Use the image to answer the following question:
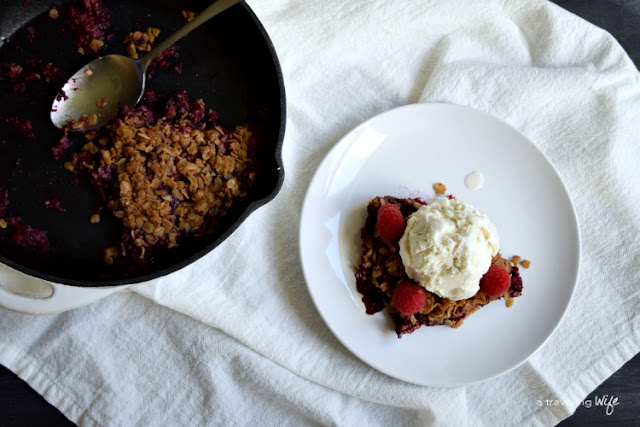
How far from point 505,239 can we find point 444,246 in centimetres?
28

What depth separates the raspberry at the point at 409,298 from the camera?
1.44m

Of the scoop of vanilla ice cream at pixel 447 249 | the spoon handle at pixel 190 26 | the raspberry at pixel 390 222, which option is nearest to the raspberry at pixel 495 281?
the scoop of vanilla ice cream at pixel 447 249

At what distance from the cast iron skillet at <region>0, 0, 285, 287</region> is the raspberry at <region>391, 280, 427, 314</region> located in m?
0.42

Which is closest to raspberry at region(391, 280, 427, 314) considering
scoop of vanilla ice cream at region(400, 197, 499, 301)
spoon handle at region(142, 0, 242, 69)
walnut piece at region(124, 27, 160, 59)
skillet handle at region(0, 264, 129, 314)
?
scoop of vanilla ice cream at region(400, 197, 499, 301)

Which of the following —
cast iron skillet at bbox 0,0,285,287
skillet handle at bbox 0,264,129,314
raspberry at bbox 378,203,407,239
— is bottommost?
raspberry at bbox 378,203,407,239

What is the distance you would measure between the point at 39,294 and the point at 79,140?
1.37ft

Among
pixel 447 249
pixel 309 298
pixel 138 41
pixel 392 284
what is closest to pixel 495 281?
pixel 447 249

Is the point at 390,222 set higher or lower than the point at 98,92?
lower

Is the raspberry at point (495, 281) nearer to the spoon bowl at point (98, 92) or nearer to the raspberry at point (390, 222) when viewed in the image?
the raspberry at point (390, 222)

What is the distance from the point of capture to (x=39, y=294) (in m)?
1.51

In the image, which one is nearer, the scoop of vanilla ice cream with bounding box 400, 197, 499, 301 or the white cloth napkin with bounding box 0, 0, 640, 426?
the scoop of vanilla ice cream with bounding box 400, 197, 499, 301

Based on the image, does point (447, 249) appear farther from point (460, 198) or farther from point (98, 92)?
point (98, 92)

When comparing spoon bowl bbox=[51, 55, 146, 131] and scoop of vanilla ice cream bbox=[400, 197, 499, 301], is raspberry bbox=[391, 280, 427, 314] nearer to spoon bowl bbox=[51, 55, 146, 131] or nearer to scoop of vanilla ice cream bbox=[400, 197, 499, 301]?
scoop of vanilla ice cream bbox=[400, 197, 499, 301]

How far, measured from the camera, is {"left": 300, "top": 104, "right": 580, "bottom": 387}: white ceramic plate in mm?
1538
